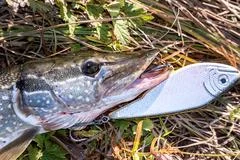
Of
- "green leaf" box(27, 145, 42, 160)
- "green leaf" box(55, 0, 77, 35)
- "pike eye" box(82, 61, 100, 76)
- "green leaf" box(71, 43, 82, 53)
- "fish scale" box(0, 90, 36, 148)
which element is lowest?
"green leaf" box(27, 145, 42, 160)

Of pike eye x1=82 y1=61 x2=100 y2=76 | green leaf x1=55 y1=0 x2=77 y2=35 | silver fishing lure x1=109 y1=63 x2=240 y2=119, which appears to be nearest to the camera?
pike eye x1=82 y1=61 x2=100 y2=76

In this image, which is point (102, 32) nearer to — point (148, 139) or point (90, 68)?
point (90, 68)

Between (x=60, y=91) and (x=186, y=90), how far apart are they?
21.6 inches

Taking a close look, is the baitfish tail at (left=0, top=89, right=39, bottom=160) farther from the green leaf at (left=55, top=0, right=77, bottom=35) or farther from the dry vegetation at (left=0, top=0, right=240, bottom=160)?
the green leaf at (left=55, top=0, right=77, bottom=35)

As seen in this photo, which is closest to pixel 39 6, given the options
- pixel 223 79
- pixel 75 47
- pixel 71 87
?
pixel 75 47

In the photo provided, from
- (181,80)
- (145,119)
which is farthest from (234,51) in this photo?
(145,119)

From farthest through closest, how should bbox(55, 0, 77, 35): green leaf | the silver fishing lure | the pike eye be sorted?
the silver fishing lure < bbox(55, 0, 77, 35): green leaf < the pike eye

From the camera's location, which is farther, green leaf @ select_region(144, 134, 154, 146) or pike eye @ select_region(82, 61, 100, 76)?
green leaf @ select_region(144, 134, 154, 146)

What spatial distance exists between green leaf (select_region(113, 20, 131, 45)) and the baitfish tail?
485 millimetres

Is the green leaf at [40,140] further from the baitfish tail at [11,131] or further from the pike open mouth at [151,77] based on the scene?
the pike open mouth at [151,77]

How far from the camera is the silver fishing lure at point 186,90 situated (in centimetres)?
224

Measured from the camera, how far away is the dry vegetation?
225cm

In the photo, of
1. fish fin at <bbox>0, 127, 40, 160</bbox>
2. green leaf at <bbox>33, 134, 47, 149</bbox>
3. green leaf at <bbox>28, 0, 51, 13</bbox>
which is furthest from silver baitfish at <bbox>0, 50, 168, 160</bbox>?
green leaf at <bbox>28, 0, 51, 13</bbox>

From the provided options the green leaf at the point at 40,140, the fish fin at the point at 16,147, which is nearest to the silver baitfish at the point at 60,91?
the fish fin at the point at 16,147
